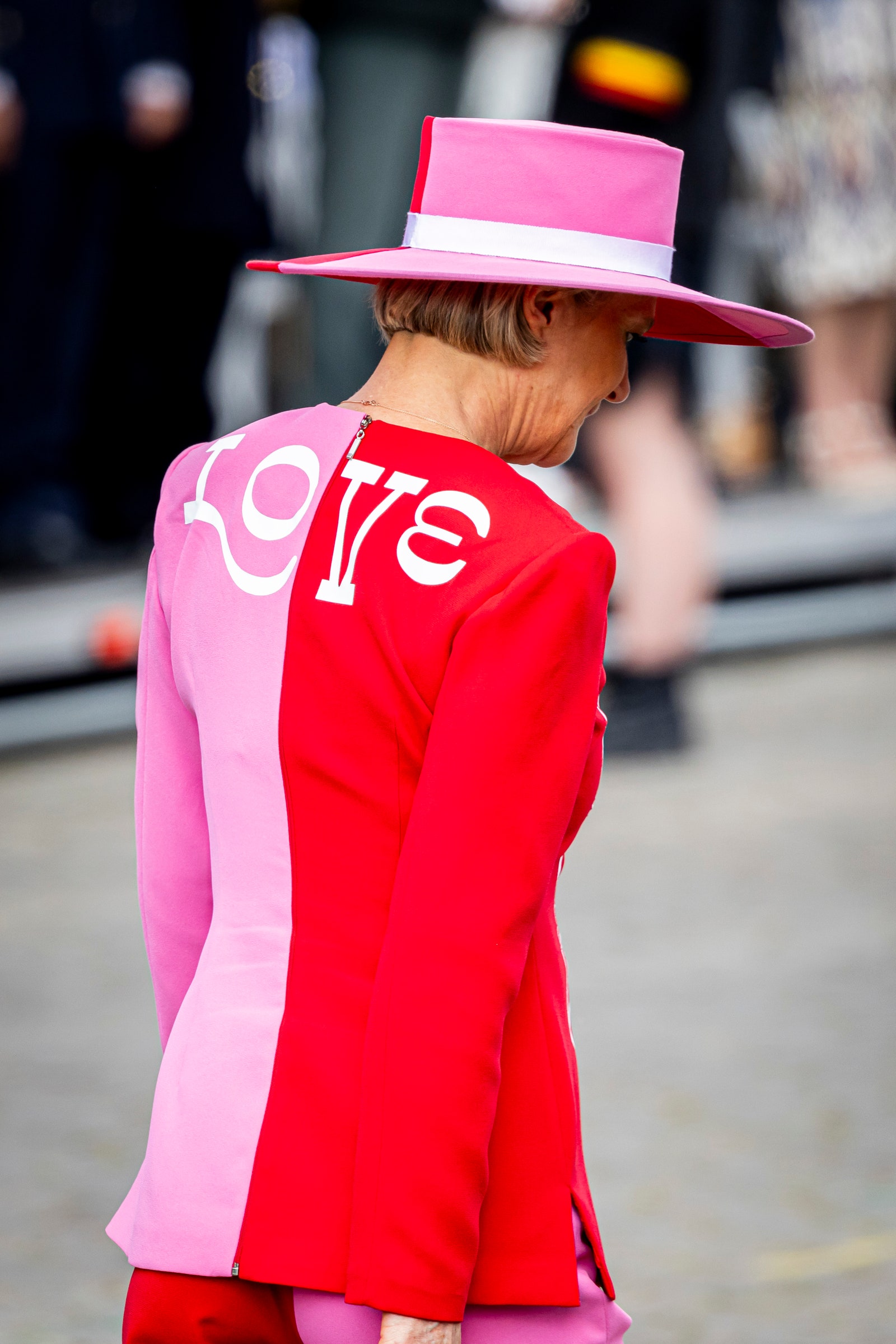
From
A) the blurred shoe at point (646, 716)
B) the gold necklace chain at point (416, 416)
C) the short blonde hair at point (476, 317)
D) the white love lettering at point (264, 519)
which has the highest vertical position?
the short blonde hair at point (476, 317)

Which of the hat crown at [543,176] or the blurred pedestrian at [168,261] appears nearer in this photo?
the hat crown at [543,176]

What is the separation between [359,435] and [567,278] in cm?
17

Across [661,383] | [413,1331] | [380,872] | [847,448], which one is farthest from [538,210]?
[847,448]

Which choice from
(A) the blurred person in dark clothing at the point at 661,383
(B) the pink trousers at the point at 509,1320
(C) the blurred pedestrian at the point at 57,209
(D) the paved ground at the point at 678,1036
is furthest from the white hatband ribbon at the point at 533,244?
(C) the blurred pedestrian at the point at 57,209

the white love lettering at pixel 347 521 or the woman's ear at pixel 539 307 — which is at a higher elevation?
the woman's ear at pixel 539 307

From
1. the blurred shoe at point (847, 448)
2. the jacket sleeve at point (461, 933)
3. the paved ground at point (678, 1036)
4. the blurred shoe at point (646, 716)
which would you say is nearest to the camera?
the jacket sleeve at point (461, 933)

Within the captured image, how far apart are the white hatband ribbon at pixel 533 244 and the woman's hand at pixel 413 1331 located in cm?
69

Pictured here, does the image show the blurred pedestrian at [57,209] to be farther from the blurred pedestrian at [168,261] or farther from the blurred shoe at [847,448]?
the blurred shoe at [847,448]

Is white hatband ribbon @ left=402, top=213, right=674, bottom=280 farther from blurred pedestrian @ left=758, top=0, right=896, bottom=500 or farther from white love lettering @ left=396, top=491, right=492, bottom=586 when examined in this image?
blurred pedestrian @ left=758, top=0, right=896, bottom=500

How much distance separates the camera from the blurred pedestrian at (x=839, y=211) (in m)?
7.18

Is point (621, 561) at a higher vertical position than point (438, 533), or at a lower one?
lower

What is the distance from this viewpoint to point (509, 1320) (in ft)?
4.01

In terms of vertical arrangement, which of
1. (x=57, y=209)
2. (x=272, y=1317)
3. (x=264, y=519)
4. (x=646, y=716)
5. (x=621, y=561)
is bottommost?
(x=646, y=716)

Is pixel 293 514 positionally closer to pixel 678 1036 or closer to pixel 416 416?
pixel 416 416
